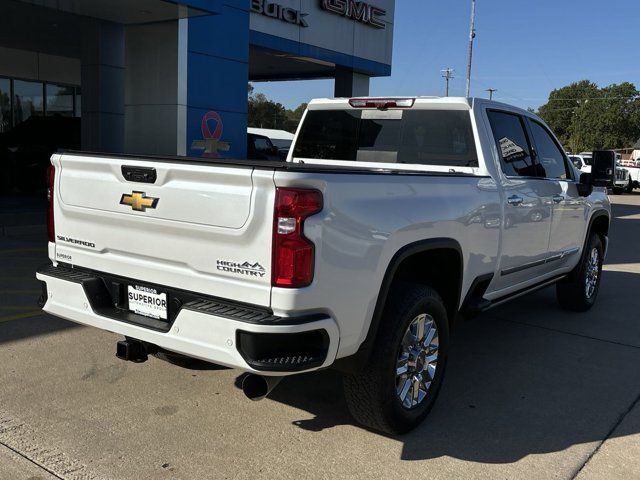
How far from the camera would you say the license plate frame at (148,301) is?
10.7 feet

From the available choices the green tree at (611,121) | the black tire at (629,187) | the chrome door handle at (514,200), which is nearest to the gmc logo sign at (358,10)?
the chrome door handle at (514,200)

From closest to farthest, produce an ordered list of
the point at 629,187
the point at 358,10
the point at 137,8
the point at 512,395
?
1. the point at 512,395
2. the point at 137,8
3. the point at 358,10
4. the point at 629,187

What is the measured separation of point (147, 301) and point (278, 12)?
13944 millimetres

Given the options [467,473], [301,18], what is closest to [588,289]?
[467,473]

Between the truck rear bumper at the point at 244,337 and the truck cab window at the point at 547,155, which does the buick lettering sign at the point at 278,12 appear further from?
the truck rear bumper at the point at 244,337

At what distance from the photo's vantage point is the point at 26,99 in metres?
19.8

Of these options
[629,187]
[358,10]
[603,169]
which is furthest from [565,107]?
[603,169]

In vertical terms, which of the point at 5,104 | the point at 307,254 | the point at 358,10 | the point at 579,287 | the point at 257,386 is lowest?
the point at 579,287

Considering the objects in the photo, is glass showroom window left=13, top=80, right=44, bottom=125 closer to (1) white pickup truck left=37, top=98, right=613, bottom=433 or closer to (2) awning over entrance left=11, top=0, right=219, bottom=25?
(2) awning over entrance left=11, top=0, right=219, bottom=25

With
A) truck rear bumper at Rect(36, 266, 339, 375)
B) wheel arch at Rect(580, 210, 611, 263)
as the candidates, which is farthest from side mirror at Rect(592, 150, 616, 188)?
truck rear bumper at Rect(36, 266, 339, 375)

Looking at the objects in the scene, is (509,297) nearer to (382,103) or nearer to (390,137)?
(390,137)

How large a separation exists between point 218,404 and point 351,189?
6.02 feet

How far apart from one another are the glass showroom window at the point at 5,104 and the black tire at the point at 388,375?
18.8m

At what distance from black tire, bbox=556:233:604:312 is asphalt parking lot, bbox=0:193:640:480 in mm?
977
